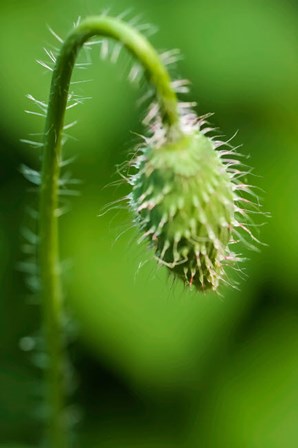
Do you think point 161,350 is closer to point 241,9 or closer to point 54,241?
point 54,241

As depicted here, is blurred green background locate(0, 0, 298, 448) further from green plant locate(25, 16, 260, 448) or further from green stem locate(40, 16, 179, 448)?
green plant locate(25, 16, 260, 448)

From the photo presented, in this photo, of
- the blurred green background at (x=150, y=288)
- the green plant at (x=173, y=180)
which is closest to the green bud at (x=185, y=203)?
the green plant at (x=173, y=180)

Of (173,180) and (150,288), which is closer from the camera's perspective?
(173,180)

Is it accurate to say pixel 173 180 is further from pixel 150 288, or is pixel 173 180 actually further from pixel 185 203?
pixel 150 288

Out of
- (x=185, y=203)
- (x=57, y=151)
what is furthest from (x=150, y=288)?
(x=185, y=203)

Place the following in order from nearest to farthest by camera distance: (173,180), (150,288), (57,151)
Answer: (173,180)
(57,151)
(150,288)
